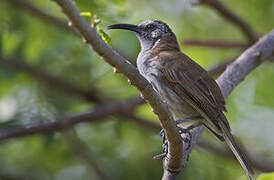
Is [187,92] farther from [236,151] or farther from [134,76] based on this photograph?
[134,76]

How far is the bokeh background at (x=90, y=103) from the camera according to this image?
24.6ft

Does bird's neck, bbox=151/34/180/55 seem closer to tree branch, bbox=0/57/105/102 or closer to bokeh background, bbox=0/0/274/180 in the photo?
bokeh background, bbox=0/0/274/180

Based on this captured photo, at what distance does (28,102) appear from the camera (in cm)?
789

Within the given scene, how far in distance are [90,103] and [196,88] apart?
309 cm

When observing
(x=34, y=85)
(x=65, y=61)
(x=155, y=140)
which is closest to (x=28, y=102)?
(x=34, y=85)

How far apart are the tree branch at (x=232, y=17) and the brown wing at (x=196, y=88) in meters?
1.57

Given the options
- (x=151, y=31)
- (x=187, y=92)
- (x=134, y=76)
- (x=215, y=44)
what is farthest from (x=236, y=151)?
(x=215, y=44)

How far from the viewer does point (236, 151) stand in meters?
4.88

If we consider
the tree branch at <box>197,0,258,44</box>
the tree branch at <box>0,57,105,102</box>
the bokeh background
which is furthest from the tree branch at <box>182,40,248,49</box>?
the tree branch at <box>0,57,105,102</box>

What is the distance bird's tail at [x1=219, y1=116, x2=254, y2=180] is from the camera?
15.4 ft

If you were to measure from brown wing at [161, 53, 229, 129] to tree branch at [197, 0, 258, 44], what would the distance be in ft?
5.15

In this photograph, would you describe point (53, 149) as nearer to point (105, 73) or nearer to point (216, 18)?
point (105, 73)

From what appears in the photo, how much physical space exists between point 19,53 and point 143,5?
1995mm

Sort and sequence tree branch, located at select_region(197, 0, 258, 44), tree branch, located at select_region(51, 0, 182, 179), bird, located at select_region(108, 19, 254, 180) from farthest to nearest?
tree branch, located at select_region(197, 0, 258, 44)
bird, located at select_region(108, 19, 254, 180)
tree branch, located at select_region(51, 0, 182, 179)
